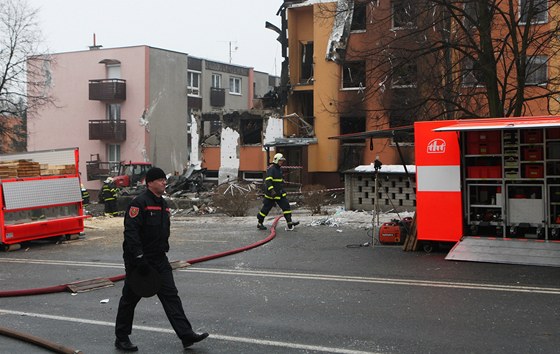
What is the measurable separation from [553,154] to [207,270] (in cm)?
660

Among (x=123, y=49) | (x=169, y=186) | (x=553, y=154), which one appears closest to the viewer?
(x=553, y=154)

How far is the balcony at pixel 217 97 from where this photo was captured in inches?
2094

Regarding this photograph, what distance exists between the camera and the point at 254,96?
59.6 metres

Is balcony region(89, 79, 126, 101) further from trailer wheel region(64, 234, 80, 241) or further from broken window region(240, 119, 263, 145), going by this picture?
trailer wheel region(64, 234, 80, 241)

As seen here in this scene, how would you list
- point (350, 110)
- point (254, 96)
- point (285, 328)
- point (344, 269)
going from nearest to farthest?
point (285, 328) < point (344, 269) < point (350, 110) < point (254, 96)

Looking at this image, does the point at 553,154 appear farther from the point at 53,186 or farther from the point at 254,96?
the point at 254,96

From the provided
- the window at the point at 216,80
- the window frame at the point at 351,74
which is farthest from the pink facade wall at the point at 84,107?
the window frame at the point at 351,74

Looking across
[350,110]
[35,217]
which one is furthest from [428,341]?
[350,110]

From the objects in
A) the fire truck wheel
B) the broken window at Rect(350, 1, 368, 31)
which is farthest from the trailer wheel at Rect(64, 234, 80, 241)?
the broken window at Rect(350, 1, 368, 31)

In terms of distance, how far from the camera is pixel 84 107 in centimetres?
4878

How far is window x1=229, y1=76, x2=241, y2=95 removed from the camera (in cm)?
5674

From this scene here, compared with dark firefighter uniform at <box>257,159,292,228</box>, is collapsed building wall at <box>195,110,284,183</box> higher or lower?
higher

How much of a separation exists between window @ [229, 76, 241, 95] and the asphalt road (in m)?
44.1

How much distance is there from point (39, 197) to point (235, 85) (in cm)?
4318
